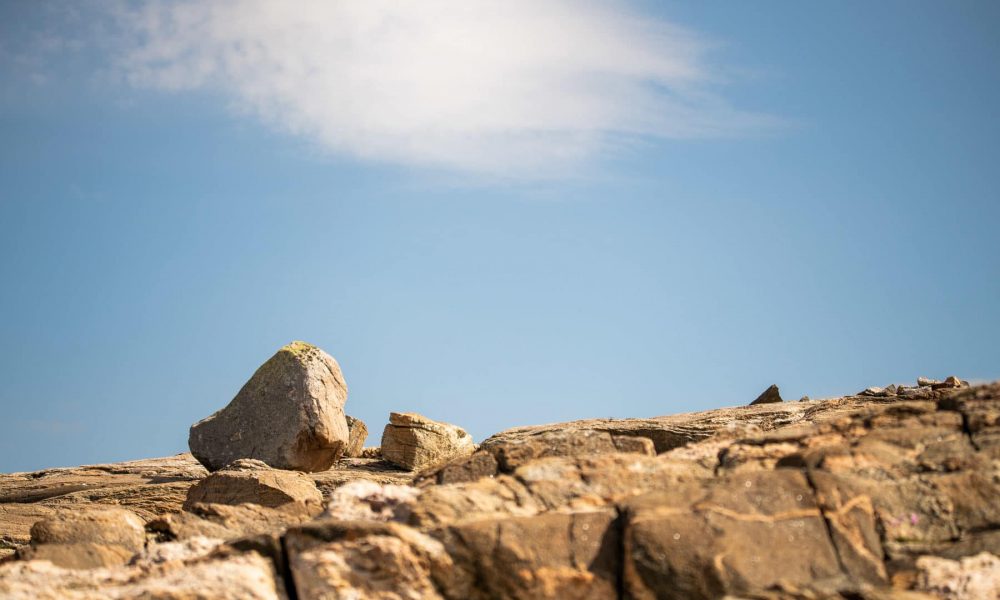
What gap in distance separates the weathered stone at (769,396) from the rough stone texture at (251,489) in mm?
7020

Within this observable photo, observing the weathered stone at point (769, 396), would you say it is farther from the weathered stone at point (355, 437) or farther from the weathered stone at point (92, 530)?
the weathered stone at point (92, 530)

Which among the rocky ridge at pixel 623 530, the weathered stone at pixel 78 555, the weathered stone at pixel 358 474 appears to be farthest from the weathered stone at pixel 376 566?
the weathered stone at pixel 358 474

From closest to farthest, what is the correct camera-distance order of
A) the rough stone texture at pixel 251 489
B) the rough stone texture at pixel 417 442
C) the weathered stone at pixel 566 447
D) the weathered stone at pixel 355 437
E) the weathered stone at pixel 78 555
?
1. the weathered stone at pixel 78 555
2. the weathered stone at pixel 566 447
3. the rough stone texture at pixel 251 489
4. the rough stone texture at pixel 417 442
5. the weathered stone at pixel 355 437

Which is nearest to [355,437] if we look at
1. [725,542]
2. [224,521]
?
[224,521]

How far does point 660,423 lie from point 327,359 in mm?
6047

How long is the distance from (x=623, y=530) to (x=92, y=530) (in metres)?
3.87

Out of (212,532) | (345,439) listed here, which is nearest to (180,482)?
(345,439)

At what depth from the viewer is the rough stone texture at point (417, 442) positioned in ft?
54.5

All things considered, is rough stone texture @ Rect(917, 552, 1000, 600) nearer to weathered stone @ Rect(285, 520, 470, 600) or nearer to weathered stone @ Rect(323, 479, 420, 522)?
weathered stone @ Rect(285, 520, 470, 600)

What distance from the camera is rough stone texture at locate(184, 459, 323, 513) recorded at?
34.9ft

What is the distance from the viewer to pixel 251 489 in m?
11.0

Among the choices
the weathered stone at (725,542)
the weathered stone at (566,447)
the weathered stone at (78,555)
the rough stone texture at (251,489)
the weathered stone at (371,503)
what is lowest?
the weathered stone at (725,542)

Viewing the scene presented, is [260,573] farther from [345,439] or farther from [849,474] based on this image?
[345,439]

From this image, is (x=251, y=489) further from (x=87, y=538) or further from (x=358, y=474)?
(x=358, y=474)
